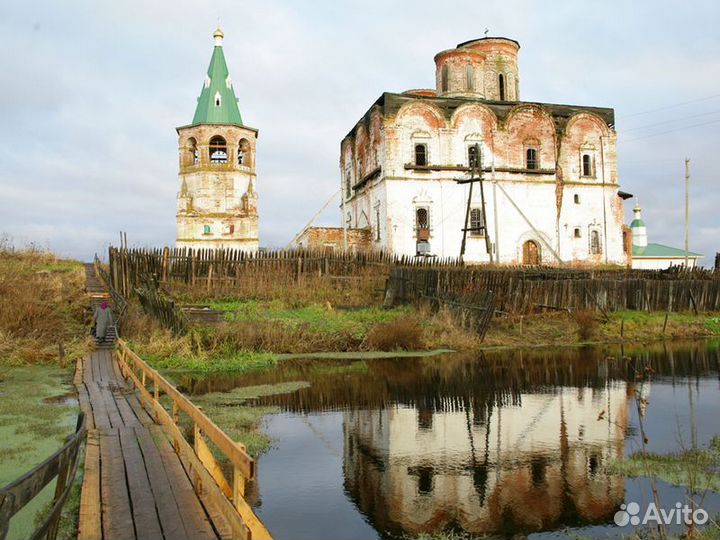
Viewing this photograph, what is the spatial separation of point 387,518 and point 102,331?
13.2 metres

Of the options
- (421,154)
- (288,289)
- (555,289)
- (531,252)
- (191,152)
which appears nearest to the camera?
(555,289)

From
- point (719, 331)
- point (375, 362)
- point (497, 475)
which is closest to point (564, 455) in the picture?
point (497, 475)

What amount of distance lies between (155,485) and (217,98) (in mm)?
34341

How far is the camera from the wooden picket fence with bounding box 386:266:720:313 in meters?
20.8

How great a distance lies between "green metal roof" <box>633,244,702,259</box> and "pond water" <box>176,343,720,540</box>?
33316mm

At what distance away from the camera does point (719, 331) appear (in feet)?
73.5

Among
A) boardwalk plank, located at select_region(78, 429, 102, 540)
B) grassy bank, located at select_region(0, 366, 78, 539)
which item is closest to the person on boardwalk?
grassy bank, located at select_region(0, 366, 78, 539)

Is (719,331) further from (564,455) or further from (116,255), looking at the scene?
(116,255)

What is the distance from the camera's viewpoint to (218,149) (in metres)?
37.0

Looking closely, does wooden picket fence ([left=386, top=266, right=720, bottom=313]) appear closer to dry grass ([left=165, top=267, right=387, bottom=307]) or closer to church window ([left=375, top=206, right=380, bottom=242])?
dry grass ([left=165, top=267, right=387, bottom=307])

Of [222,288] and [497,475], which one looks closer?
[497,475]

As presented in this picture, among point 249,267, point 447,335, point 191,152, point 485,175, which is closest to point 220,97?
point 191,152

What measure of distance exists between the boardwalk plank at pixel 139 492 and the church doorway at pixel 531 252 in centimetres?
2799

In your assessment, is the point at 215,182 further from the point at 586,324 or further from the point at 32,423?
the point at 32,423
